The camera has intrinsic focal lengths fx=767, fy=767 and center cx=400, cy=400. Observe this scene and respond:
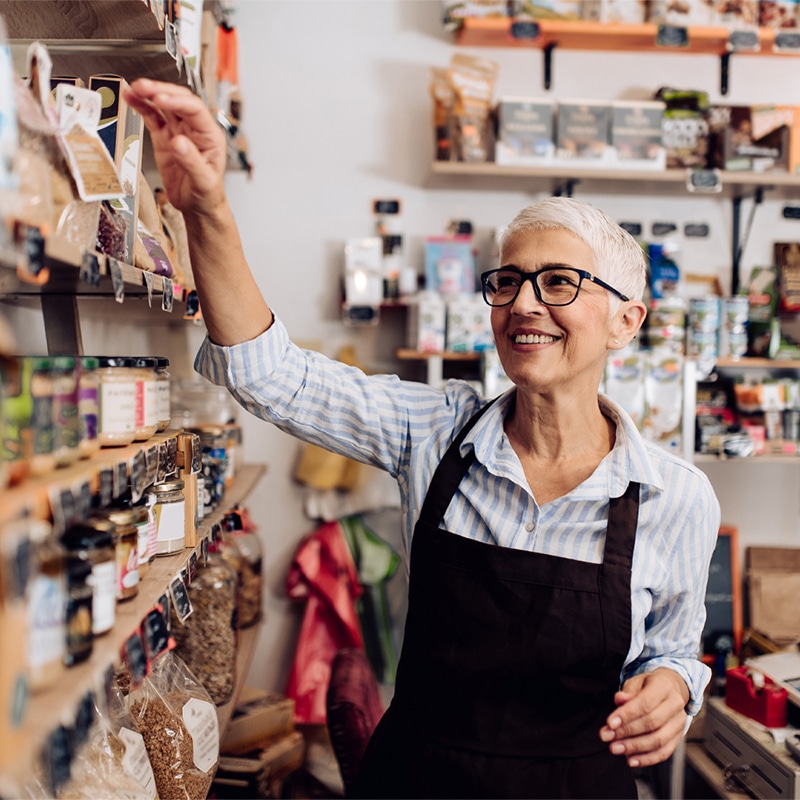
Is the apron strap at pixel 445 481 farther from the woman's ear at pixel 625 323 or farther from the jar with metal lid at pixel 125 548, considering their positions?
the jar with metal lid at pixel 125 548

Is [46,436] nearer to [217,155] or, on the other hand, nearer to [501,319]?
[217,155]

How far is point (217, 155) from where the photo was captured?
1.11m

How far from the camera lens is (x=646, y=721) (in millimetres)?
1346

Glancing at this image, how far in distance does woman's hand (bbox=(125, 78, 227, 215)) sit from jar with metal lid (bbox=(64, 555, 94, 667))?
548mm

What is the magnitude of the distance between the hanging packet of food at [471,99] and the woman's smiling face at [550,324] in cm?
151

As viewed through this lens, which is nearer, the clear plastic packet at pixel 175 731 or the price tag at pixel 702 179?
the clear plastic packet at pixel 175 731

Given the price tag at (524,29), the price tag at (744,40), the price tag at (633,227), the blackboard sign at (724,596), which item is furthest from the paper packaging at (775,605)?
the price tag at (524,29)

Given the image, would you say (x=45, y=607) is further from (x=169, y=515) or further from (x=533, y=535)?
(x=533, y=535)

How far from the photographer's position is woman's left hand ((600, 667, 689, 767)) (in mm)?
1332

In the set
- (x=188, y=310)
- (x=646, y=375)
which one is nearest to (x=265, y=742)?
(x=188, y=310)

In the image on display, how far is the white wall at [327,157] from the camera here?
10.5ft

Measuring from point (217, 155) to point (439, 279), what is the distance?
6.59 feet

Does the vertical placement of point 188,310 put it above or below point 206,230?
below

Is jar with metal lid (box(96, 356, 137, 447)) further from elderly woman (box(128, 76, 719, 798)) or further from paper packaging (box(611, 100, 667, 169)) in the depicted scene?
paper packaging (box(611, 100, 667, 169))
